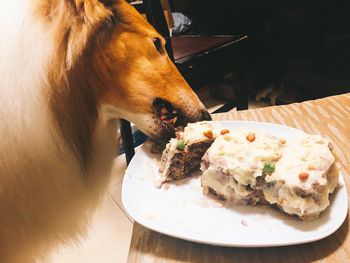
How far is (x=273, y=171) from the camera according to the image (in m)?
0.63

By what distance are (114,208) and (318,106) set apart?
3.43 feet

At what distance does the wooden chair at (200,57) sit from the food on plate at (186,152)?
2.47ft

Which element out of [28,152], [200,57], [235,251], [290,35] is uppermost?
[28,152]

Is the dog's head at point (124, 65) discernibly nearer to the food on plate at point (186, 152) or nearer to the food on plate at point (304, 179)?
the food on plate at point (186, 152)

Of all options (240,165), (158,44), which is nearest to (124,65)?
(158,44)

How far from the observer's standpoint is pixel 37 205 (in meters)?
0.81

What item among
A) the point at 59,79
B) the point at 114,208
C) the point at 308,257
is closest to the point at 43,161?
the point at 59,79

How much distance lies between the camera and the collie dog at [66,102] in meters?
0.74

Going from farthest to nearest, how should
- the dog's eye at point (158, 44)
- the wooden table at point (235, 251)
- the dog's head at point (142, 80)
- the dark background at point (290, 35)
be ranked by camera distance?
the dark background at point (290, 35)
the dog's eye at point (158, 44)
the dog's head at point (142, 80)
the wooden table at point (235, 251)

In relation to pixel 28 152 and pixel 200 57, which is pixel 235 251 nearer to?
pixel 28 152

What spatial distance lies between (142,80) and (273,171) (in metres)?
0.43

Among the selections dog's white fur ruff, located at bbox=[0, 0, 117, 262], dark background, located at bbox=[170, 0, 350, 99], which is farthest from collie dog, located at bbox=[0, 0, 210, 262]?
dark background, located at bbox=[170, 0, 350, 99]

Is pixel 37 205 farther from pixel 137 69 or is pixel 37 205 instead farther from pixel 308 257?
pixel 308 257

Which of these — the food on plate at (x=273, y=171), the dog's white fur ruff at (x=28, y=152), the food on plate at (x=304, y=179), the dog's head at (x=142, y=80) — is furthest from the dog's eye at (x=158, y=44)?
the food on plate at (x=304, y=179)
